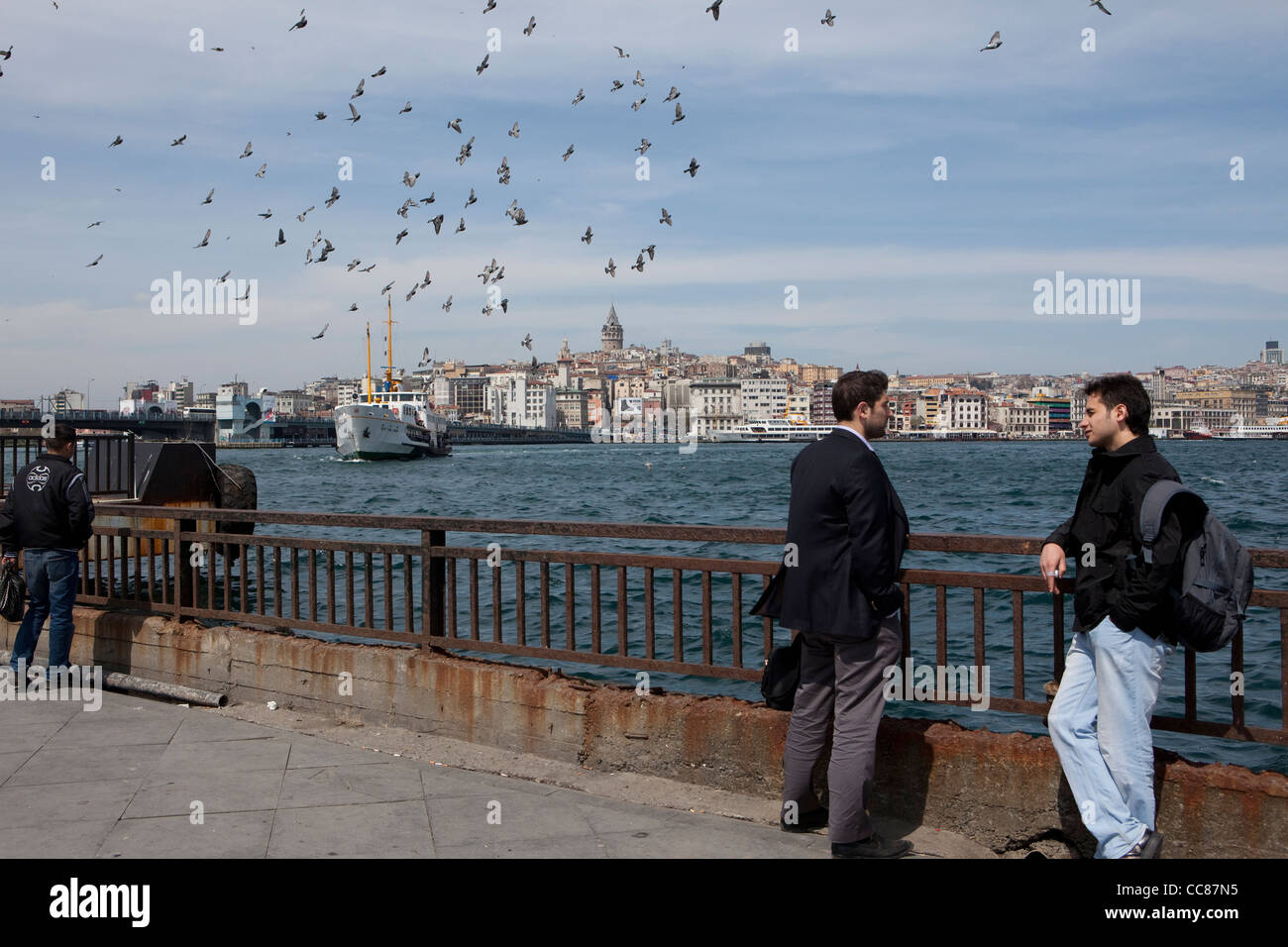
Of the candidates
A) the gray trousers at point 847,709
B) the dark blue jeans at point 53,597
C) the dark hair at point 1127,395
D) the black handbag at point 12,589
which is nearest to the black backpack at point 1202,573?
the dark hair at point 1127,395

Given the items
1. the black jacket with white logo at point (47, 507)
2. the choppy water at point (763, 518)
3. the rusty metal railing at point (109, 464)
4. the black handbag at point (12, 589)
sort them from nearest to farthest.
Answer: the black jacket with white logo at point (47, 507)
the black handbag at point (12, 589)
the choppy water at point (763, 518)
the rusty metal railing at point (109, 464)

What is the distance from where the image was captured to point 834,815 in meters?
4.94

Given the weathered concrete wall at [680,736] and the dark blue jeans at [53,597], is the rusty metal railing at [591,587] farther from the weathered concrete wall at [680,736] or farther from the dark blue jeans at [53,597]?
the dark blue jeans at [53,597]

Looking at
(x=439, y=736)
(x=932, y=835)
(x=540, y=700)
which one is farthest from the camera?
(x=439, y=736)

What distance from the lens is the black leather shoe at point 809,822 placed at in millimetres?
5328

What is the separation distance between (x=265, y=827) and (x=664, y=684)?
894 cm

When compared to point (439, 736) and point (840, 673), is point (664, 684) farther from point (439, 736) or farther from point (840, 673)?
point (840, 673)

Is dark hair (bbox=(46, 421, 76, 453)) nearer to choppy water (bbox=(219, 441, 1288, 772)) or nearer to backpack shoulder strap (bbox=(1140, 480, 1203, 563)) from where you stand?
choppy water (bbox=(219, 441, 1288, 772))

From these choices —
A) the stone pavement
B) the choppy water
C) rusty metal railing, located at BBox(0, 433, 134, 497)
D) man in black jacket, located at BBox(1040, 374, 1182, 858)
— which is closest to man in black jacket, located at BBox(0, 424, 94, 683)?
the stone pavement

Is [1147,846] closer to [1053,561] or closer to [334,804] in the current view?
[1053,561]

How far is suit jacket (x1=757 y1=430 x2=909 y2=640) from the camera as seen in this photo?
189 inches

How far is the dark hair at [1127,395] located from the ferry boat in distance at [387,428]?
10699 centimetres

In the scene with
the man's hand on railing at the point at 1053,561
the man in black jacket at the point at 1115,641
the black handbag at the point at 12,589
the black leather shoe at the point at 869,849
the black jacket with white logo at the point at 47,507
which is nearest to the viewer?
the man in black jacket at the point at 1115,641
